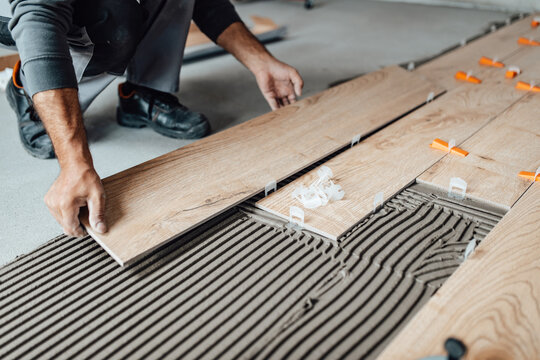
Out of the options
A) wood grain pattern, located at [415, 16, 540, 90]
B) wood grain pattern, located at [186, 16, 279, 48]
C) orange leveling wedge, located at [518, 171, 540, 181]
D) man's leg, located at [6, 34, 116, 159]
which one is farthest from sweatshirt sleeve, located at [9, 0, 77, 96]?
wood grain pattern, located at [186, 16, 279, 48]

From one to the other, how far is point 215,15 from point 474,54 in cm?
146

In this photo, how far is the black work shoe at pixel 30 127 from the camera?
1651 millimetres

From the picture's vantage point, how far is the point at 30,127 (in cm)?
168

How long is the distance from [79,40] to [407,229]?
1.20 meters

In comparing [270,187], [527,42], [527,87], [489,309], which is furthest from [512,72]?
[489,309]

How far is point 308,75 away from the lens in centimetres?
251

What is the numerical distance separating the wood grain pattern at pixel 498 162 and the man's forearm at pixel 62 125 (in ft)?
3.02

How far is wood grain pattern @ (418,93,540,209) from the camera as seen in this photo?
47.1 inches

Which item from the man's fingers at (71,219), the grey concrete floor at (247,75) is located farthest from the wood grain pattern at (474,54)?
the man's fingers at (71,219)

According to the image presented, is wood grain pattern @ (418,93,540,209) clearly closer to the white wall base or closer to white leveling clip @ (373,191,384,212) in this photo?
white leveling clip @ (373,191,384,212)

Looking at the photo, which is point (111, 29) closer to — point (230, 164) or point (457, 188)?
point (230, 164)

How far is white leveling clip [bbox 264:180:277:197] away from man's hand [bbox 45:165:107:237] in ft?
1.39

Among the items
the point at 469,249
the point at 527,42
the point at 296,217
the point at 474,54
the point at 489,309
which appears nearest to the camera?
the point at 489,309

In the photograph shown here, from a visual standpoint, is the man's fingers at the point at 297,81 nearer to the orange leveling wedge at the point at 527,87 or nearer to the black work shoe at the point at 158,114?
the black work shoe at the point at 158,114
